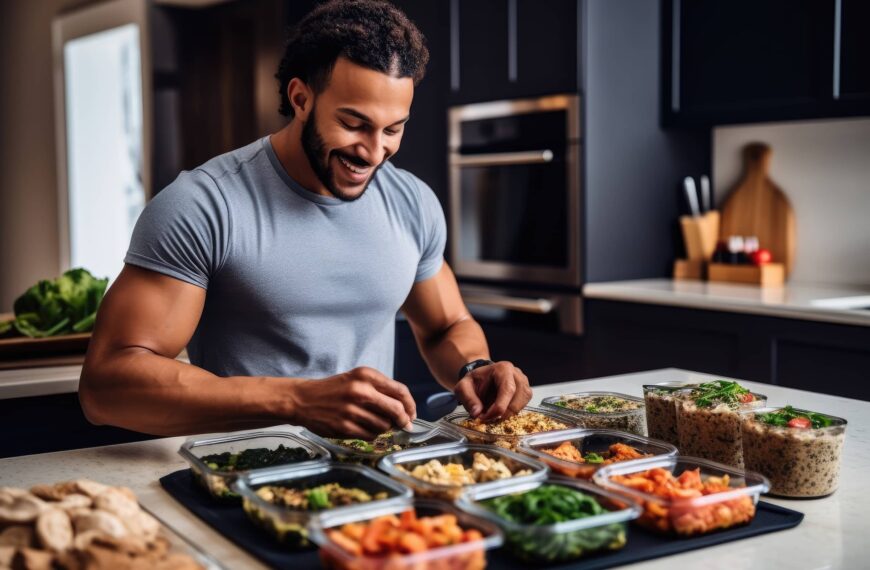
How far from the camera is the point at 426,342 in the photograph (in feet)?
7.10

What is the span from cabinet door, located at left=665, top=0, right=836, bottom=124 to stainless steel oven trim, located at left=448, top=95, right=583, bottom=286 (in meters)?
0.48

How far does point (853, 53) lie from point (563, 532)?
275 centimetres

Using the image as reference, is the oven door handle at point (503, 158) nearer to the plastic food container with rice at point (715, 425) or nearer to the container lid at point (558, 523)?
the plastic food container with rice at point (715, 425)

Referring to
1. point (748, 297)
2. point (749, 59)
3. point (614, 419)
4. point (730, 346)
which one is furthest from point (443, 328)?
point (749, 59)

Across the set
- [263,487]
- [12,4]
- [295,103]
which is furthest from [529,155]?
[12,4]

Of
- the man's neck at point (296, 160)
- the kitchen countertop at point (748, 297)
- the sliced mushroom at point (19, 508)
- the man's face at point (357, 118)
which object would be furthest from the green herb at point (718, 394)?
the kitchen countertop at point (748, 297)

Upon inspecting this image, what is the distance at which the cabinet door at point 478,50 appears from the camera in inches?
162

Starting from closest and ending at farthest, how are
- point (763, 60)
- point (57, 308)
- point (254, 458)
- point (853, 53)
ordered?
point (254, 458)
point (57, 308)
point (853, 53)
point (763, 60)

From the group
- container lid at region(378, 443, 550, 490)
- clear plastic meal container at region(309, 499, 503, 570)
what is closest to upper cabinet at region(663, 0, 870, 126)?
container lid at region(378, 443, 550, 490)

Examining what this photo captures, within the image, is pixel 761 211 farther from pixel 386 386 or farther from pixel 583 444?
pixel 386 386

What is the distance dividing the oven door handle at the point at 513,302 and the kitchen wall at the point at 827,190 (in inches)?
39.6

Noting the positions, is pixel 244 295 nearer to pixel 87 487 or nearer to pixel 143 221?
pixel 143 221

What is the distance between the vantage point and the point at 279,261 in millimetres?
1794

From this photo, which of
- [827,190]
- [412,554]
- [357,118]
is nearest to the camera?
[412,554]
